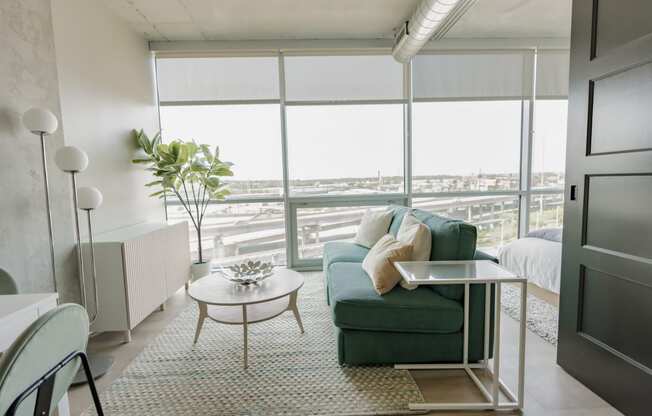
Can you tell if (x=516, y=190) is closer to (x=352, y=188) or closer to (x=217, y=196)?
(x=352, y=188)

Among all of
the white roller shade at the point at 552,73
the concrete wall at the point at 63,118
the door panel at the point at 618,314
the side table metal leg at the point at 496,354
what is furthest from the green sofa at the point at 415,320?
the white roller shade at the point at 552,73

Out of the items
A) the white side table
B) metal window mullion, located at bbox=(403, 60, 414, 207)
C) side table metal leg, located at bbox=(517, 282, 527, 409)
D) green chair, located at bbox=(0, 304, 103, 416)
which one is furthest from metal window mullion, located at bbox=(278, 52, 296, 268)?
green chair, located at bbox=(0, 304, 103, 416)

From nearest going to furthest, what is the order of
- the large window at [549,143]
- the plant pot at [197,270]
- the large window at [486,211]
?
the plant pot at [197,270] < the large window at [549,143] < the large window at [486,211]

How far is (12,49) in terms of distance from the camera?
192 centimetres

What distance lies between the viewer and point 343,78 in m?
4.00

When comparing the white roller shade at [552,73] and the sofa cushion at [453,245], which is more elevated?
the white roller shade at [552,73]

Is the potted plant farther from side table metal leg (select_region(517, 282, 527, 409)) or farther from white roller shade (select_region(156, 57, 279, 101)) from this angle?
side table metal leg (select_region(517, 282, 527, 409))

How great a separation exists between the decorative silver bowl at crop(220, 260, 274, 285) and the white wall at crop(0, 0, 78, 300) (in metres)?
1.15

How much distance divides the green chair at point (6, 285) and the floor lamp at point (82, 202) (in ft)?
2.13

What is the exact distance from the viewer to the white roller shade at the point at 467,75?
401 cm

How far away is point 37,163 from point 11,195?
289mm

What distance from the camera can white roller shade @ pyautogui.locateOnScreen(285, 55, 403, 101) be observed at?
3961 millimetres

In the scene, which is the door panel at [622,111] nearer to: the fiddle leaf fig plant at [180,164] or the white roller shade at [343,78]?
the white roller shade at [343,78]

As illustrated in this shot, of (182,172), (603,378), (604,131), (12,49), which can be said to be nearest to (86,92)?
(12,49)
